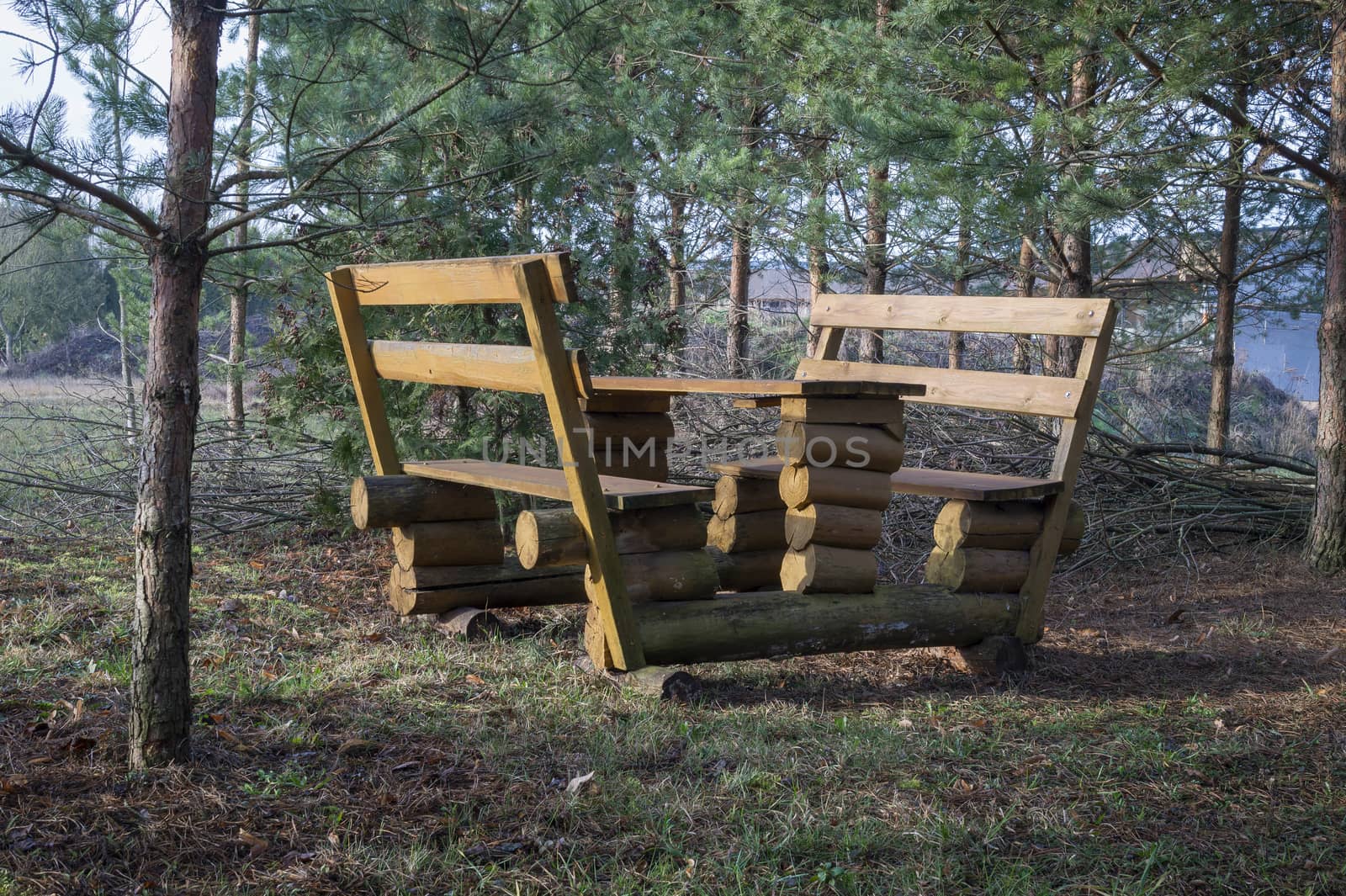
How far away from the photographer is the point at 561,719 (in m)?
3.64

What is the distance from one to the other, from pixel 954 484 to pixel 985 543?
0.31 metres

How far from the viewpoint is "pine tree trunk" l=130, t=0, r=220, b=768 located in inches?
113

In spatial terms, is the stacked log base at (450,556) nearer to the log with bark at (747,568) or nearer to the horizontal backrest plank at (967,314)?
the log with bark at (747,568)

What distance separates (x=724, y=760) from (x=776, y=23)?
288 inches

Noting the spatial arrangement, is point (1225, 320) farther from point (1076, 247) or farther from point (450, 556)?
point (450, 556)

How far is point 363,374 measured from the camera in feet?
16.2

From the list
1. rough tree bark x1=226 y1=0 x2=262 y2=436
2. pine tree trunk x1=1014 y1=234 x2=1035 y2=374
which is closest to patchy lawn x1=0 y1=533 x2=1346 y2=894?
rough tree bark x1=226 y1=0 x2=262 y2=436

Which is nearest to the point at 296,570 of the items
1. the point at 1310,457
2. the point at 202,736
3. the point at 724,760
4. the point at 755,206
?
the point at 202,736

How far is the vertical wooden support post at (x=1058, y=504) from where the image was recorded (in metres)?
4.60

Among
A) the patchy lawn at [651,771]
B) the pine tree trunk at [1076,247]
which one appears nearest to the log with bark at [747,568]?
the patchy lawn at [651,771]

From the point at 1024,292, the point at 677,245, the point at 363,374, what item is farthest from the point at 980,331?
the point at 1024,292

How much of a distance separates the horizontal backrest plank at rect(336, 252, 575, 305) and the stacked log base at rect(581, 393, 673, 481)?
117 cm

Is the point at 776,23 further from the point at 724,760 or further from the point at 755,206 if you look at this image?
the point at 724,760

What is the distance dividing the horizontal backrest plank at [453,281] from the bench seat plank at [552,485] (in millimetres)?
731
